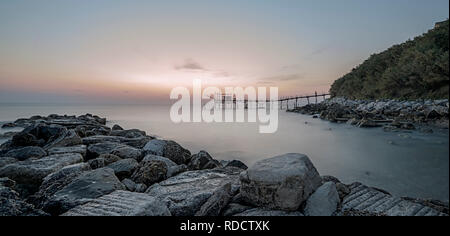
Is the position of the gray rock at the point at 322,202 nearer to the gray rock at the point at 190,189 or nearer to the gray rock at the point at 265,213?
the gray rock at the point at 265,213

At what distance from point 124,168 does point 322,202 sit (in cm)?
296

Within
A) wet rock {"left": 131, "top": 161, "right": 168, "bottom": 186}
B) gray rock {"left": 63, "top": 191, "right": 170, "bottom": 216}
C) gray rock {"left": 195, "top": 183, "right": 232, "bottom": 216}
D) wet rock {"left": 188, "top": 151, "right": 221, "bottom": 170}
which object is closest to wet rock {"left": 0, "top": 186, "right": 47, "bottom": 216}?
gray rock {"left": 63, "top": 191, "right": 170, "bottom": 216}

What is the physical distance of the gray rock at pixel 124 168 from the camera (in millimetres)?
3539

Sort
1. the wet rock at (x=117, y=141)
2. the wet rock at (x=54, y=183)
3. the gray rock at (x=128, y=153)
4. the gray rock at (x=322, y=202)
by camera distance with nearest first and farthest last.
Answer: the gray rock at (x=322, y=202)
the wet rock at (x=54, y=183)
the gray rock at (x=128, y=153)
the wet rock at (x=117, y=141)

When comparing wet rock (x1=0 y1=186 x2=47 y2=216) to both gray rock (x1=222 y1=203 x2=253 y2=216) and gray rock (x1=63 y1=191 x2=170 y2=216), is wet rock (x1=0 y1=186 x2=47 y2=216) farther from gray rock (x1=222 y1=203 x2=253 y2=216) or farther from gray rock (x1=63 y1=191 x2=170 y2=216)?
gray rock (x1=222 y1=203 x2=253 y2=216)

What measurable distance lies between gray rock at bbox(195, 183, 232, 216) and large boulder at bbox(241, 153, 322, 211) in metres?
0.19

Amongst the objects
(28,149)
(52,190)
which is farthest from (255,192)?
(28,149)

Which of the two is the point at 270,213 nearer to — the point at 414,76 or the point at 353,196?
the point at 353,196

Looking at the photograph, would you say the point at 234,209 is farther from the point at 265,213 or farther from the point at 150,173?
the point at 150,173

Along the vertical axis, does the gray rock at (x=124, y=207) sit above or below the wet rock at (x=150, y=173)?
above

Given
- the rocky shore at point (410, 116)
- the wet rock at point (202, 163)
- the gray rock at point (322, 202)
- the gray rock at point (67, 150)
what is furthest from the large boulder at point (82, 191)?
the rocky shore at point (410, 116)

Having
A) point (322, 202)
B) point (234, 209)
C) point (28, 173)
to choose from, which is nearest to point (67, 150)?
point (28, 173)

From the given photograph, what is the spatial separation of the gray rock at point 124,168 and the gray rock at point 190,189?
2.61 ft
